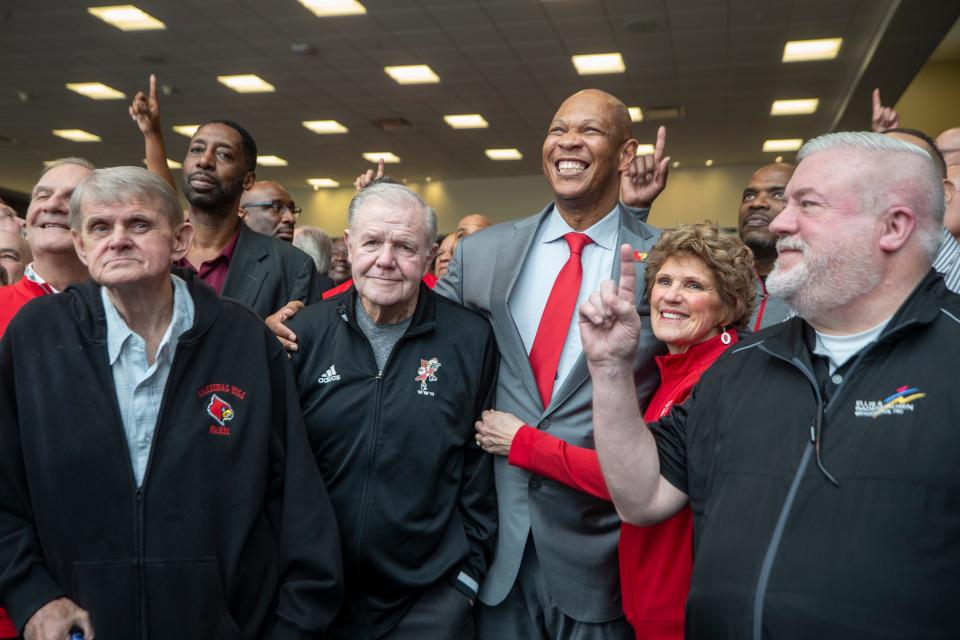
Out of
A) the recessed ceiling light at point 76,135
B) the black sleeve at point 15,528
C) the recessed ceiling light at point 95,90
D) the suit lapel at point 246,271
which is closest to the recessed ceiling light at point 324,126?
the recessed ceiling light at point 95,90

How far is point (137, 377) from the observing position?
1932 mm

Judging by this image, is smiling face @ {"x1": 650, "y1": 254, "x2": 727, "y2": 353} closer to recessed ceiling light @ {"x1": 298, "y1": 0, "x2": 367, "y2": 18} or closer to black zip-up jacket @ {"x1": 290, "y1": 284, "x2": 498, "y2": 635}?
black zip-up jacket @ {"x1": 290, "y1": 284, "x2": 498, "y2": 635}

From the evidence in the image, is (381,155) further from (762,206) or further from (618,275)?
(618,275)

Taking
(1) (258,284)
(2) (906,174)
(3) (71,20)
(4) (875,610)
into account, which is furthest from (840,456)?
(3) (71,20)

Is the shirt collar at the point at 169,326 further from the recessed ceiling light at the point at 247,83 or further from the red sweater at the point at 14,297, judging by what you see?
the recessed ceiling light at the point at 247,83

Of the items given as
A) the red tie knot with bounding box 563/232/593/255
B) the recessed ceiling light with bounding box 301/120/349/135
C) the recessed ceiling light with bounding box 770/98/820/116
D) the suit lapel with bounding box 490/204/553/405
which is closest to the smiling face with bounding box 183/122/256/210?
the suit lapel with bounding box 490/204/553/405

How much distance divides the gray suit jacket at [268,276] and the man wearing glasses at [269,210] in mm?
1702

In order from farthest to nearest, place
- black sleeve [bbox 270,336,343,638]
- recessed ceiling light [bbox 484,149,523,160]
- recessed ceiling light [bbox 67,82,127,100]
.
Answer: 1. recessed ceiling light [bbox 484,149,523,160]
2. recessed ceiling light [bbox 67,82,127,100]
3. black sleeve [bbox 270,336,343,638]

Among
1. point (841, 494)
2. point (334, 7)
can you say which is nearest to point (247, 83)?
point (334, 7)

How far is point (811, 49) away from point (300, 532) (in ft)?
31.2

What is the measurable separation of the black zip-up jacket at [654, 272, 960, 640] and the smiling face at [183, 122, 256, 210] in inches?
93.2

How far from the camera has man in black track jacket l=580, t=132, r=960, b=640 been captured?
149 cm

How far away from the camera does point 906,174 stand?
5.76ft

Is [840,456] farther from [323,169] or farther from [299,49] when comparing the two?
[323,169]
